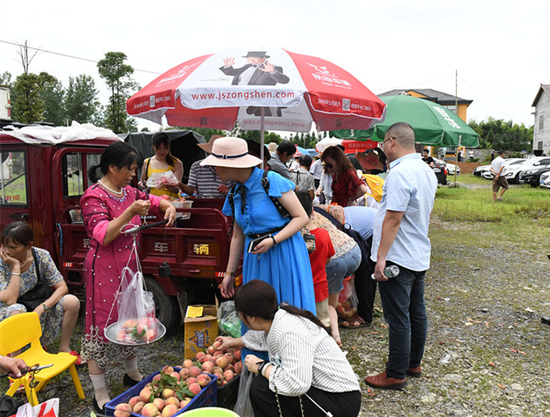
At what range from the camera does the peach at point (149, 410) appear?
2516mm

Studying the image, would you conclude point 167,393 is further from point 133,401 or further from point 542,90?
point 542,90

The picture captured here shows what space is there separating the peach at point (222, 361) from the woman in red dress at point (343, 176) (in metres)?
2.91

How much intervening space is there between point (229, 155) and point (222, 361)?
1.62 metres

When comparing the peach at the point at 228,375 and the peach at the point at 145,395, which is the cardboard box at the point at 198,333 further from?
the peach at the point at 145,395

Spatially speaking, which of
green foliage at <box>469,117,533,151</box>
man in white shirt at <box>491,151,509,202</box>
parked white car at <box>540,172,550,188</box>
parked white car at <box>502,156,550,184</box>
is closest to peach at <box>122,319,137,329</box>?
man in white shirt at <box>491,151,509,202</box>

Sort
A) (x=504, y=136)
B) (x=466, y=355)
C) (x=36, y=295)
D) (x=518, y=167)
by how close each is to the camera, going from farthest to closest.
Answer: (x=504, y=136)
(x=518, y=167)
(x=466, y=355)
(x=36, y=295)

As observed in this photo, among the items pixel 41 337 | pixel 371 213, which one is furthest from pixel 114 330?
pixel 371 213

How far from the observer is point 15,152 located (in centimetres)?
423

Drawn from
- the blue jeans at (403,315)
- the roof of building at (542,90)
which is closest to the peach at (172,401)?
the blue jeans at (403,315)

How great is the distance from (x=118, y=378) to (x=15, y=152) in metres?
2.55

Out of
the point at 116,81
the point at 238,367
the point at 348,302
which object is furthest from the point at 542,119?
the point at 238,367

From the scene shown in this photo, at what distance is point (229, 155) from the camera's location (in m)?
2.75

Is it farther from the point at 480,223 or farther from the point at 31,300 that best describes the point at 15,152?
the point at 480,223

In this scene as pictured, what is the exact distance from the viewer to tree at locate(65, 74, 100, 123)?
35.2 metres
